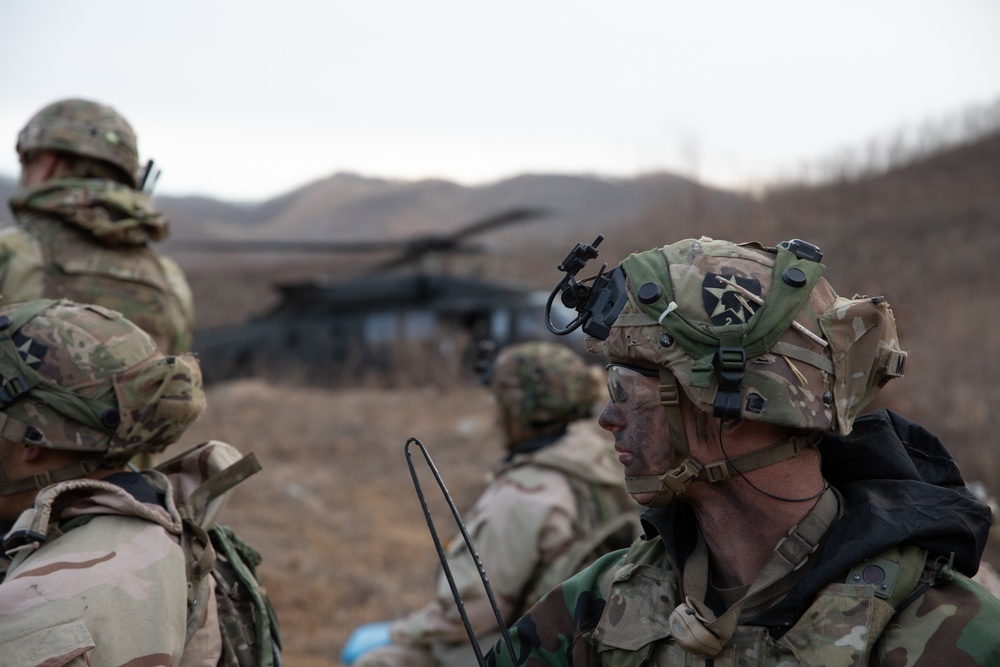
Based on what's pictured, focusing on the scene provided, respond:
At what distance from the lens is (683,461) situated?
2.14 meters

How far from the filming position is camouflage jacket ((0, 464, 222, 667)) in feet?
6.98

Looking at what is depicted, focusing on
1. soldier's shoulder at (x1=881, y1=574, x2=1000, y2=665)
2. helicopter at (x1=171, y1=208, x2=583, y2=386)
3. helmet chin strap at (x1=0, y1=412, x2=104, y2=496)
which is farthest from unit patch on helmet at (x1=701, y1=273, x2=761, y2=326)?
helicopter at (x1=171, y1=208, x2=583, y2=386)

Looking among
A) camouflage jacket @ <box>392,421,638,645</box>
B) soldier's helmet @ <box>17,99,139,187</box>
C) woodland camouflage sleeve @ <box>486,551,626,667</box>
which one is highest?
soldier's helmet @ <box>17,99,139,187</box>

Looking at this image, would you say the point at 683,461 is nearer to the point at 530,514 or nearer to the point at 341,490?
the point at 530,514

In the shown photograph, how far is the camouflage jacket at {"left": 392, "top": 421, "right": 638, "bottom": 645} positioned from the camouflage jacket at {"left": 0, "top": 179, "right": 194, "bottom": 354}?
1.64 m

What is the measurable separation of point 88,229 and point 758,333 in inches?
131

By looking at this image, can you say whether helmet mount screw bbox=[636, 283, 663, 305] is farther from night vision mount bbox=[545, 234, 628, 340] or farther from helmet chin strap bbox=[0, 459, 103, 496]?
helmet chin strap bbox=[0, 459, 103, 496]

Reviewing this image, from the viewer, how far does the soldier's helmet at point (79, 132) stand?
446 centimetres

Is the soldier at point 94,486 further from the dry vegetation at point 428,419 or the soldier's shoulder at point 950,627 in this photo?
the dry vegetation at point 428,419

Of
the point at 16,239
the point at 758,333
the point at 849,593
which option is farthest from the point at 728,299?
the point at 16,239

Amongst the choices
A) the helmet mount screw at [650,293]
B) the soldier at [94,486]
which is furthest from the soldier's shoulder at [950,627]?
the soldier at [94,486]

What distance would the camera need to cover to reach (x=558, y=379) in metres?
4.87

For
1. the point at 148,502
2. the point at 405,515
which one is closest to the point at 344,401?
the point at 405,515

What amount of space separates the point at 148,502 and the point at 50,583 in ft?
1.31
